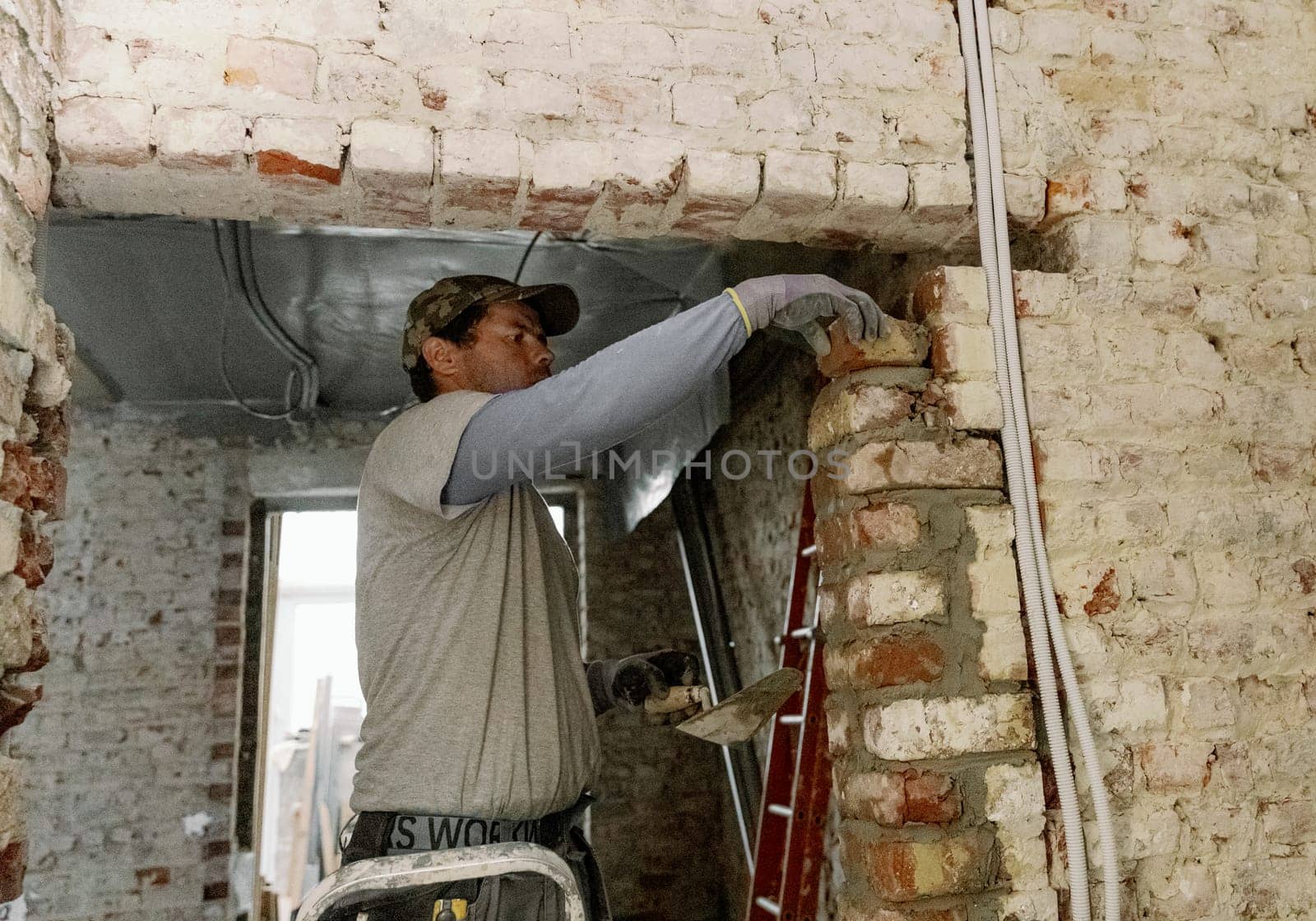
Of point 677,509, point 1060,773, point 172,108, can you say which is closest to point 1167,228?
point 1060,773

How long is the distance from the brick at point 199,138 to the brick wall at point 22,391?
6.3 inches

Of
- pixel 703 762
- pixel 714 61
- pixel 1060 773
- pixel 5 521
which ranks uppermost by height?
pixel 714 61

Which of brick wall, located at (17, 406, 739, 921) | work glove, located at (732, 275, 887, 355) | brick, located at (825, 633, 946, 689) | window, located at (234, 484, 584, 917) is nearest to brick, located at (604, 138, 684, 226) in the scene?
work glove, located at (732, 275, 887, 355)

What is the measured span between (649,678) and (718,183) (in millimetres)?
968

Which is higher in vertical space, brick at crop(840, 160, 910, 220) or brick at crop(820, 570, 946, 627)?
brick at crop(840, 160, 910, 220)

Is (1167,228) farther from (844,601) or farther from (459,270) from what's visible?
(459,270)

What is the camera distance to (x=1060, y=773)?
156cm

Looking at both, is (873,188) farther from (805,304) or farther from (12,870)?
(12,870)

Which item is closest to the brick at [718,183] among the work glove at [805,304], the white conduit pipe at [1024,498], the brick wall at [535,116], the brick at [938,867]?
the brick wall at [535,116]

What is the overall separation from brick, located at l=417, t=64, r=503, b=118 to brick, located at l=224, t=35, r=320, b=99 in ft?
0.59

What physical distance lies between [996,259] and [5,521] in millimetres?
1591

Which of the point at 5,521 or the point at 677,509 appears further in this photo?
the point at 677,509

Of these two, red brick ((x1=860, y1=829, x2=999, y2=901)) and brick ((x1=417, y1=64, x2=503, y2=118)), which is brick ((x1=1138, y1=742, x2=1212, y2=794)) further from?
brick ((x1=417, y1=64, x2=503, y2=118))

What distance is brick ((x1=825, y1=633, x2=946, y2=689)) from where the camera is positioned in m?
1.61
